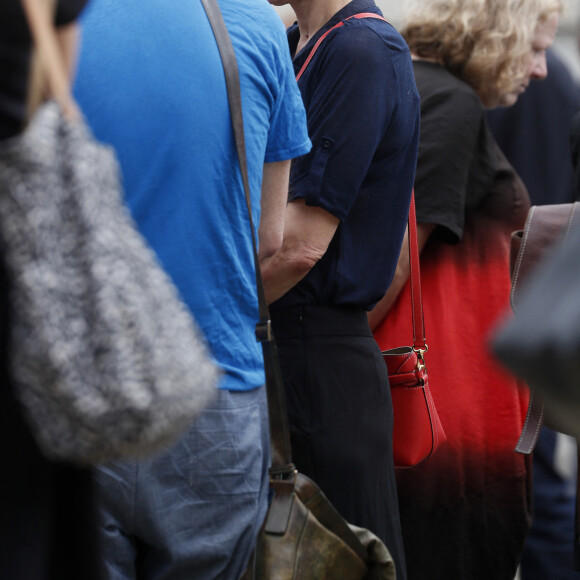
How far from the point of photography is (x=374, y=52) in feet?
6.98

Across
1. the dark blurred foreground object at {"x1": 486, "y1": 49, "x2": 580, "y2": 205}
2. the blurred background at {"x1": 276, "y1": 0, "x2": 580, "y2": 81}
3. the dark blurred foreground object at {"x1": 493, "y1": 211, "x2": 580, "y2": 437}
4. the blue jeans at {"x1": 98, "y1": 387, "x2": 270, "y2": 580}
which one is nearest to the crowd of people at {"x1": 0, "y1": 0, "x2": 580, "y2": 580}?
the blue jeans at {"x1": 98, "y1": 387, "x2": 270, "y2": 580}

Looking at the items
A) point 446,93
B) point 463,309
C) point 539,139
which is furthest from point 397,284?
point 539,139

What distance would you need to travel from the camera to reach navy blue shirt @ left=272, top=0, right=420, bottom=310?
209 centimetres

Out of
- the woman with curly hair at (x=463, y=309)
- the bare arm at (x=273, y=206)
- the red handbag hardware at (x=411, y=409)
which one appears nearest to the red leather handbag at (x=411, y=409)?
the red handbag hardware at (x=411, y=409)

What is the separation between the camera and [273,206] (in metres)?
1.91

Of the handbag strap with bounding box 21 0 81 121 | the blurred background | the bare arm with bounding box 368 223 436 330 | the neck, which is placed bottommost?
the blurred background

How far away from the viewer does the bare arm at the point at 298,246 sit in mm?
2055

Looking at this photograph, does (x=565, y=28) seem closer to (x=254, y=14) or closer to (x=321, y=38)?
(x=321, y=38)

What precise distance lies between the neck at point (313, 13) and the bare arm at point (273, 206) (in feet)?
1.77

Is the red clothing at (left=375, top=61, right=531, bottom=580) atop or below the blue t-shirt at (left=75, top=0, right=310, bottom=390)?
below

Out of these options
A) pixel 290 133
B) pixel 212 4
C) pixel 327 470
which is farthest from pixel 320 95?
pixel 327 470

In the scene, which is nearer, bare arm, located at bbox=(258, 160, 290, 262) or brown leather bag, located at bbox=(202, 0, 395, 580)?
brown leather bag, located at bbox=(202, 0, 395, 580)

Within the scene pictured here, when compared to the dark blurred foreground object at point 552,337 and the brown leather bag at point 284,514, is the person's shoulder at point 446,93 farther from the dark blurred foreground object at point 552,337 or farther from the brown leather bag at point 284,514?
the dark blurred foreground object at point 552,337

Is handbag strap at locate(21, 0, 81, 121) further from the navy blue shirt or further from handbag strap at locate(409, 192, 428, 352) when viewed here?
handbag strap at locate(409, 192, 428, 352)
